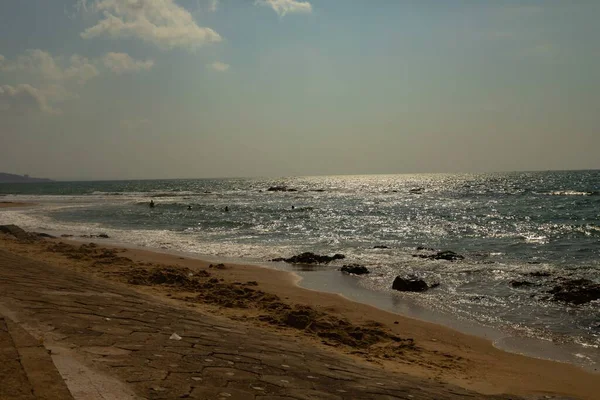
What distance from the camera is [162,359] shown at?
4617mm

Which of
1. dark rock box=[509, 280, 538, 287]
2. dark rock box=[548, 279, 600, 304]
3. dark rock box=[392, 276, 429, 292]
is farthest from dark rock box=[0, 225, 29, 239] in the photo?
dark rock box=[548, 279, 600, 304]

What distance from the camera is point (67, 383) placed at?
11.6 ft

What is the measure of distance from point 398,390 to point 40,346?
12.6ft

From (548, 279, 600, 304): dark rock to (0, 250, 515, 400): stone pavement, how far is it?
7704 millimetres

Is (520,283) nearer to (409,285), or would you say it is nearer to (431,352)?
(409,285)

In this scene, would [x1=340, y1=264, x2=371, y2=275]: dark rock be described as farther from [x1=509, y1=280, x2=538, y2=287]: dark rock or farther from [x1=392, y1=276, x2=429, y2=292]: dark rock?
[x1=509, y1=280, x2=538, y2=287]: dark rock

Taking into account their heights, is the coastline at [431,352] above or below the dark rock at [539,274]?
below

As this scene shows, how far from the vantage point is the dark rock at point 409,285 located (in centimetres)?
1367

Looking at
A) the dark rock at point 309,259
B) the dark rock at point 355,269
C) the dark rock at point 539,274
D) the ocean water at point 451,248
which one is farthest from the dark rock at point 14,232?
the dark rock at point 539,274

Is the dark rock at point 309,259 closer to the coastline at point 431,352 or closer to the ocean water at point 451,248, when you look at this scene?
the ocean water at point 451,248

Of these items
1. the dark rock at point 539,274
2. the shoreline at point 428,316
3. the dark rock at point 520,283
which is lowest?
the shoreline at point 428,316

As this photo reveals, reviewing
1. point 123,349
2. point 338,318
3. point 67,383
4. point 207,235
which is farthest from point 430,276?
point 207,235

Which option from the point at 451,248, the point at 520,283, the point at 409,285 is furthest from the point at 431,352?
the point at 451,248

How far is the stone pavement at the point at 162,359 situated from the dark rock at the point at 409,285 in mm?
6929
